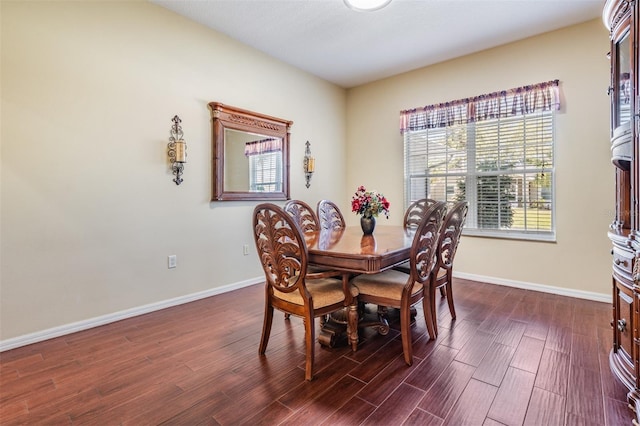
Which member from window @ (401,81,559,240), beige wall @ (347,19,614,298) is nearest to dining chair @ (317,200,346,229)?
window @ (401,81,559,240)

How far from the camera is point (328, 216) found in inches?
142

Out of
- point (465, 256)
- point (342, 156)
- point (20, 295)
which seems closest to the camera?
point (20, 295)

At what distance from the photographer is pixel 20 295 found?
94.0 inches

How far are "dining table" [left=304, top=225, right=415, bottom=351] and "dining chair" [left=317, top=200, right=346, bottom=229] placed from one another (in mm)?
798

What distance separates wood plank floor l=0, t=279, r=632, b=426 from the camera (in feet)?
5.25

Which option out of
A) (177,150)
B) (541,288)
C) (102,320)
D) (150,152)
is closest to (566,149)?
(541,288)

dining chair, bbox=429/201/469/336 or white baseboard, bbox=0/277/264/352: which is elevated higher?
dining chair, bbox=429/201/469/336

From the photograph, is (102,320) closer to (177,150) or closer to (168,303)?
(168,303)

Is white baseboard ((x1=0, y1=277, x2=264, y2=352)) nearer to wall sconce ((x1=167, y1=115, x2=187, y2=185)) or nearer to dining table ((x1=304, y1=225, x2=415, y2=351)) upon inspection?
wall sconce ((x1=167, y1=115, x2=187, y2=185))

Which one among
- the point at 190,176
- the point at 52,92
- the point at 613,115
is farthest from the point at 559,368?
the point at 52,92

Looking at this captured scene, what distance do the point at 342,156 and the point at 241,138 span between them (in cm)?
207

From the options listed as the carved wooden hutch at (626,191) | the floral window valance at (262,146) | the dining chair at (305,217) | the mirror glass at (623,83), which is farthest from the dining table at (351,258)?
the floral window valance at (262,146)

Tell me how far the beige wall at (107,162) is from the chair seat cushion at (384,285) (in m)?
2.03

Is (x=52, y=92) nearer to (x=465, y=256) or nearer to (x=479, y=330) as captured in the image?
(x=479, y=330)
